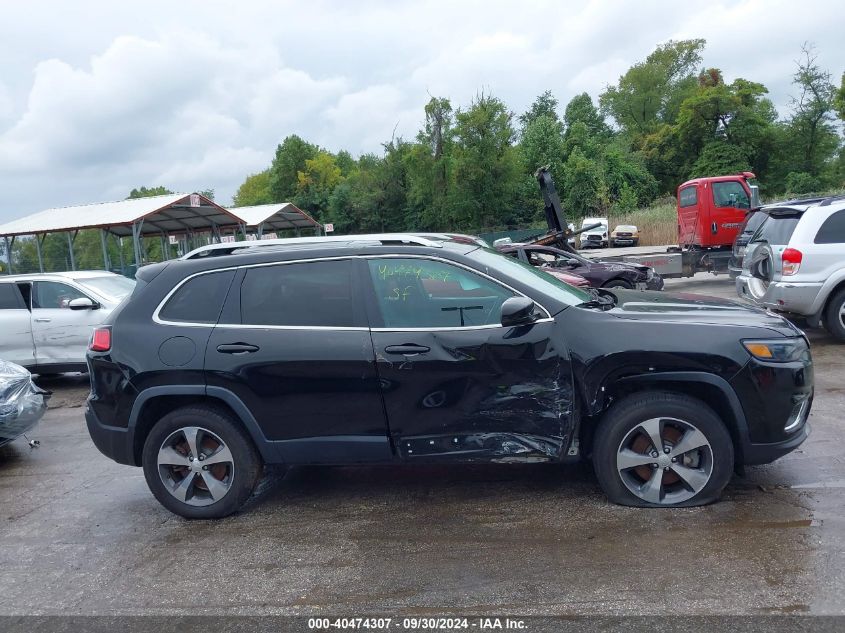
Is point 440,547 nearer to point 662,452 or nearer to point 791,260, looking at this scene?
point 662,452

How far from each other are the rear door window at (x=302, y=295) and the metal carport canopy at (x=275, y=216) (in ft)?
103

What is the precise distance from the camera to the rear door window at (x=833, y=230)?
8.77 metres

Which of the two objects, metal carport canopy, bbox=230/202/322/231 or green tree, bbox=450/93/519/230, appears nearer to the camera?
metal carport canopy, bbox=230/202/322/231

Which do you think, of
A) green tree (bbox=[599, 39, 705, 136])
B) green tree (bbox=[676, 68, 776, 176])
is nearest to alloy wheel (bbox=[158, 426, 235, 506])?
green tree (bbox=[676, 68, 776, 176])

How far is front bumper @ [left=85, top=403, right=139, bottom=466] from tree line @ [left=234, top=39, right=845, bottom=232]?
1512 inches

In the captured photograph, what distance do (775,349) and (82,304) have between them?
878 centimetres

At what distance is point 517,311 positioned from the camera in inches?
160

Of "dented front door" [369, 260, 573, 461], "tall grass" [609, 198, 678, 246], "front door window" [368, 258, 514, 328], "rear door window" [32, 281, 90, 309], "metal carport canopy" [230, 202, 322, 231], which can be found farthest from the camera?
"metal carport canopy" [230, 202, 322, 231]

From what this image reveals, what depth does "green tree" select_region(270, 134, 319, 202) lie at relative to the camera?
65125 mm

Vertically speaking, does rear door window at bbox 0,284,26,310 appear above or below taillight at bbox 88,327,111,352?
above

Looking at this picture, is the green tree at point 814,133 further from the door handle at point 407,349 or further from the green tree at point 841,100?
the door handle at point 407,349

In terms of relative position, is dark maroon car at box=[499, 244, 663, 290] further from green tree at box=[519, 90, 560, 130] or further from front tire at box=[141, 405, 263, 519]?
green tree at box=[519, 90, 560, 130]

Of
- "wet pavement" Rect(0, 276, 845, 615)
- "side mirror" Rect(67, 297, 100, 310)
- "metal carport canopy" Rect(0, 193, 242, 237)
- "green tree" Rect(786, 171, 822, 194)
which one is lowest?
"wet pavement" Rect(0, 276, 845, 615)

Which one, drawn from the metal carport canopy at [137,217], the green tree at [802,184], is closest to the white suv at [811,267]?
the metal carport canopy at [137,217]
